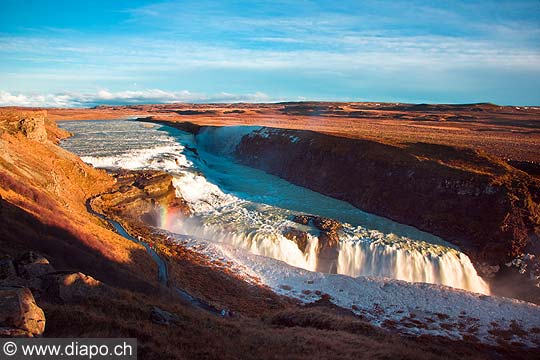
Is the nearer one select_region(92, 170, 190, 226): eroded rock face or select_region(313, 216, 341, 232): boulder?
select_region(313, 216, 341, 232): boulder

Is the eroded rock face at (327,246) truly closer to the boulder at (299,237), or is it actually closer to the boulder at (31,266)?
the boulder at (299,237)

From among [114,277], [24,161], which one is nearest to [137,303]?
[114,277]

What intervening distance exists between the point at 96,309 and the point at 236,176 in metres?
39.5

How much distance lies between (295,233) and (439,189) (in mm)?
15274

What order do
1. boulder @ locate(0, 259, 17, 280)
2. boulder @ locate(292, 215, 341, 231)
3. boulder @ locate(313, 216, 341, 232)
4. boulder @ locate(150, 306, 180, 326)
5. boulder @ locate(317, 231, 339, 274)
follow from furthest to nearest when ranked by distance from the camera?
1. boulder @ locate(292, 215, 341, 231)
2. boulder @ locate(313, 216, 341, 232)
3. boulder @ locate(317, 231, 339, 274)
4. boulder @ locate(150, 306, 180, 326)
5. boulder @ locate(0, 259, 17, 280)

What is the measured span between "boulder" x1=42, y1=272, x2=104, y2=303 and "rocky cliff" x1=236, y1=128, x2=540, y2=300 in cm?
2710

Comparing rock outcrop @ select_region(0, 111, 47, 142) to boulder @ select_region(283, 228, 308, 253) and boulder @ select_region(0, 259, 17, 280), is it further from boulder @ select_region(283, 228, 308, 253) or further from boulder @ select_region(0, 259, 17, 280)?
boulder @ select_region(283, 228, 308, 253)

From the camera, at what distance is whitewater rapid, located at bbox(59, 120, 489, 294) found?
26.5 meters

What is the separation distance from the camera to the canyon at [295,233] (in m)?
15.2

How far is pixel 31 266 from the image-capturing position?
11.2m

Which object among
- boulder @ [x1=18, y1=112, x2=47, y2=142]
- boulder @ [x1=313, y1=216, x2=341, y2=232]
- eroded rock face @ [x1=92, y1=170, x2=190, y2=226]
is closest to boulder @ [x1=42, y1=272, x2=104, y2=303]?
eroded rock face @ [x1=92, y1=170, x2=190, y2=226]

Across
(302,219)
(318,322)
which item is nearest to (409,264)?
(302,219)

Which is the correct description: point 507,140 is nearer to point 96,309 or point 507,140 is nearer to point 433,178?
point 433,178

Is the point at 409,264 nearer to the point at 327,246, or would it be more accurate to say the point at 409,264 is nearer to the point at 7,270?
the point at 327,246
